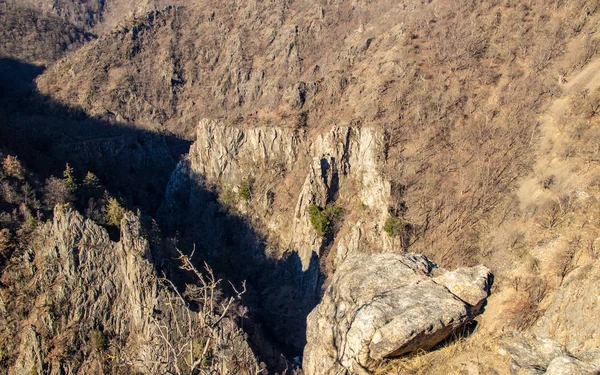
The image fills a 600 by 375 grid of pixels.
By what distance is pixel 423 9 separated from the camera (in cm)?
4788

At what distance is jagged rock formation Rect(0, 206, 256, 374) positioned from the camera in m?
24.8

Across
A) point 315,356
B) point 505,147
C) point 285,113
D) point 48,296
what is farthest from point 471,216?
point 48,296

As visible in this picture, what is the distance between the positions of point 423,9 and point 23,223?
4687 centimetres

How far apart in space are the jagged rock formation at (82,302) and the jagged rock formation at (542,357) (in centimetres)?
1949

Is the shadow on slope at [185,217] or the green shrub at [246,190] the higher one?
the green shrub at [246,190]

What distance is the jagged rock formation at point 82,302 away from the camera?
24781 mm

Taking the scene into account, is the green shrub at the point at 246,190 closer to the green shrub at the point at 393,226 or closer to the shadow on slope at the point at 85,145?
the shadow on slope at the point at 85,145

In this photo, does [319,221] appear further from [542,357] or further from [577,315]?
[542,357]

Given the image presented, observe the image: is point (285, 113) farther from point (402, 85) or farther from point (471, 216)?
point (471, 216)

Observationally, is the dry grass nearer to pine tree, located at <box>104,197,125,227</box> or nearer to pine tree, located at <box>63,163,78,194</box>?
pine tree, located at <box>104,197,125,227</box>

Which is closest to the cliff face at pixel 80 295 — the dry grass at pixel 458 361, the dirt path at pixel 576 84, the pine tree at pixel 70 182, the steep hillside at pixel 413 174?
the steep hillside at pixel 413 174

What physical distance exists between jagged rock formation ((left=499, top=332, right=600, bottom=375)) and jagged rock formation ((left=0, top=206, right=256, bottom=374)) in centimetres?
1949

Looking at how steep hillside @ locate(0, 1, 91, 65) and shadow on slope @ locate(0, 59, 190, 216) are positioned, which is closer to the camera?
shadow on slope @ locate(0, 59, 190, 216)

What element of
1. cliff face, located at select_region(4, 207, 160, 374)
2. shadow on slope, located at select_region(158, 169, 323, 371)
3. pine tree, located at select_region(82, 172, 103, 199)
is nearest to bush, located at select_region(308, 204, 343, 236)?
shadow on slope, located at select_region(158, 169, 323, 371)
